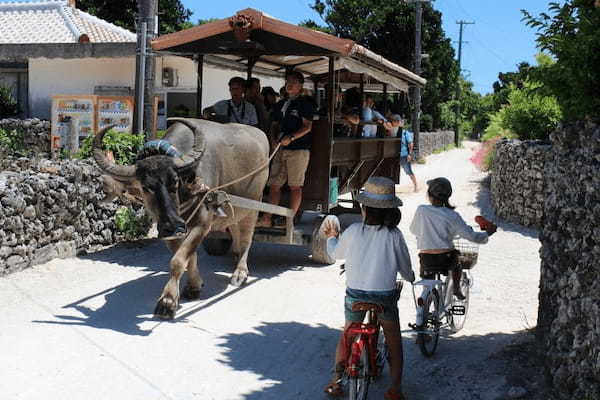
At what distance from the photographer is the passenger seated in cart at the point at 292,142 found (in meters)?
8.67

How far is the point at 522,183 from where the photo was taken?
13070 millimetres

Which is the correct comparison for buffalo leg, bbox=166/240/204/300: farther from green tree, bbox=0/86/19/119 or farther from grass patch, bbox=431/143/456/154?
grass patch, bbox=431/143/456/154

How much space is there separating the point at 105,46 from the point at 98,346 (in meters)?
13.9

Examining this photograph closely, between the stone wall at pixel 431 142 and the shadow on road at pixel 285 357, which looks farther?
the stone wall at pixel 431 142

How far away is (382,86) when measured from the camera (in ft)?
41.4

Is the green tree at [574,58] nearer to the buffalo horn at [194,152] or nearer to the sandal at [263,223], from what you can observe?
the buffalo horn at [194,152]

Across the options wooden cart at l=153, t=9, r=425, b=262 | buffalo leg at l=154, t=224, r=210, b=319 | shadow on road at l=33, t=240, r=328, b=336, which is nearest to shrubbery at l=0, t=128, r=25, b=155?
shadow on road at l=33, t=240, r=328, b=336

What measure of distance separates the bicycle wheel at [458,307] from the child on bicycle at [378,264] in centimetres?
138

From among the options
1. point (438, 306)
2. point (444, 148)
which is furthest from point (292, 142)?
point (444, 148)

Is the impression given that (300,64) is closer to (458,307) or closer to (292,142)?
(292,142)

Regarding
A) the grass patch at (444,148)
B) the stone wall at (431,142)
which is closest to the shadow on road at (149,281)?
the stone wall at (431,142)

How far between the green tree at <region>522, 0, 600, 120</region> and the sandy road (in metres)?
2.08

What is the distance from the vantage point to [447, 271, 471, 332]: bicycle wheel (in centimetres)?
607

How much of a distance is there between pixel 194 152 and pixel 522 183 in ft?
26.4
